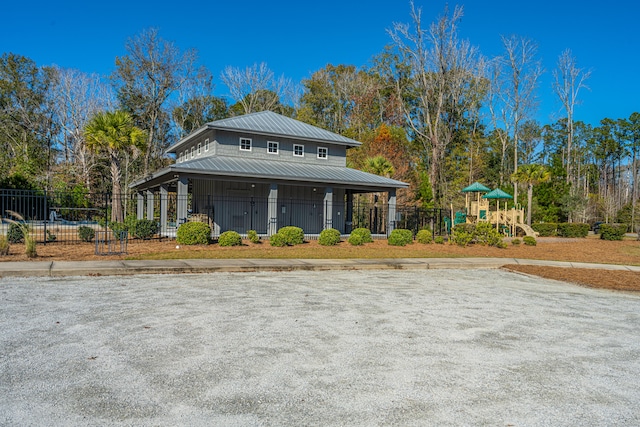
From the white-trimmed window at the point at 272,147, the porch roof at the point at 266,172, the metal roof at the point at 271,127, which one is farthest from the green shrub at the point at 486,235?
the white-trimmed window at the point at 272,147

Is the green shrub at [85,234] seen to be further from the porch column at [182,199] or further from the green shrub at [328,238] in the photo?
the green shrub at [328,238]

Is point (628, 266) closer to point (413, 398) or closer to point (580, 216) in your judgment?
point (413, 398)

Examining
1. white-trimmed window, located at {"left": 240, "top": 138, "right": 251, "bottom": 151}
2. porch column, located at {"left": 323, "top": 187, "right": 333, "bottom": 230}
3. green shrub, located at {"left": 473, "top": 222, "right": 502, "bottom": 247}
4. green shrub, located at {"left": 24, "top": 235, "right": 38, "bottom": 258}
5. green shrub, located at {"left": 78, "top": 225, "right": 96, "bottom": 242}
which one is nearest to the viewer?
green shrub, located at {"left": 24, "top": 235, "right": 38, "bottom": 258}

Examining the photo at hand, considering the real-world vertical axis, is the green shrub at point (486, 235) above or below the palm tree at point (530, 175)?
below

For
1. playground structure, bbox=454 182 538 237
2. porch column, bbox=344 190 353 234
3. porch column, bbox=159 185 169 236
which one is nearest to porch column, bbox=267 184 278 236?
porch column, bbox=159 185 169 236

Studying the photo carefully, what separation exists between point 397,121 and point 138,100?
29.6 metres

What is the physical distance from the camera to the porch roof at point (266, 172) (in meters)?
22.0

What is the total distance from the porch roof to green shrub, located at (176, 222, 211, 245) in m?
3.17

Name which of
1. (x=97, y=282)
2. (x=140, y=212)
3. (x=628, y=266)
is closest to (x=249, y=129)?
(x=140, y=212)

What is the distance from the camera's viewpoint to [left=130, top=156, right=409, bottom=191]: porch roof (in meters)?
22.0

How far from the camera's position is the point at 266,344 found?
560 centimetres

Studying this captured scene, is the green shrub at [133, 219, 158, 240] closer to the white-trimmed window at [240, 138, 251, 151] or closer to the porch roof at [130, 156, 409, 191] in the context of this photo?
the porch roof at [130, 156, 409, 191]

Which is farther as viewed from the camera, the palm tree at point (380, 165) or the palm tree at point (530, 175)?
the palm tree at point (530, 175)

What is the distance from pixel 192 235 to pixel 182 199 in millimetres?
3490
